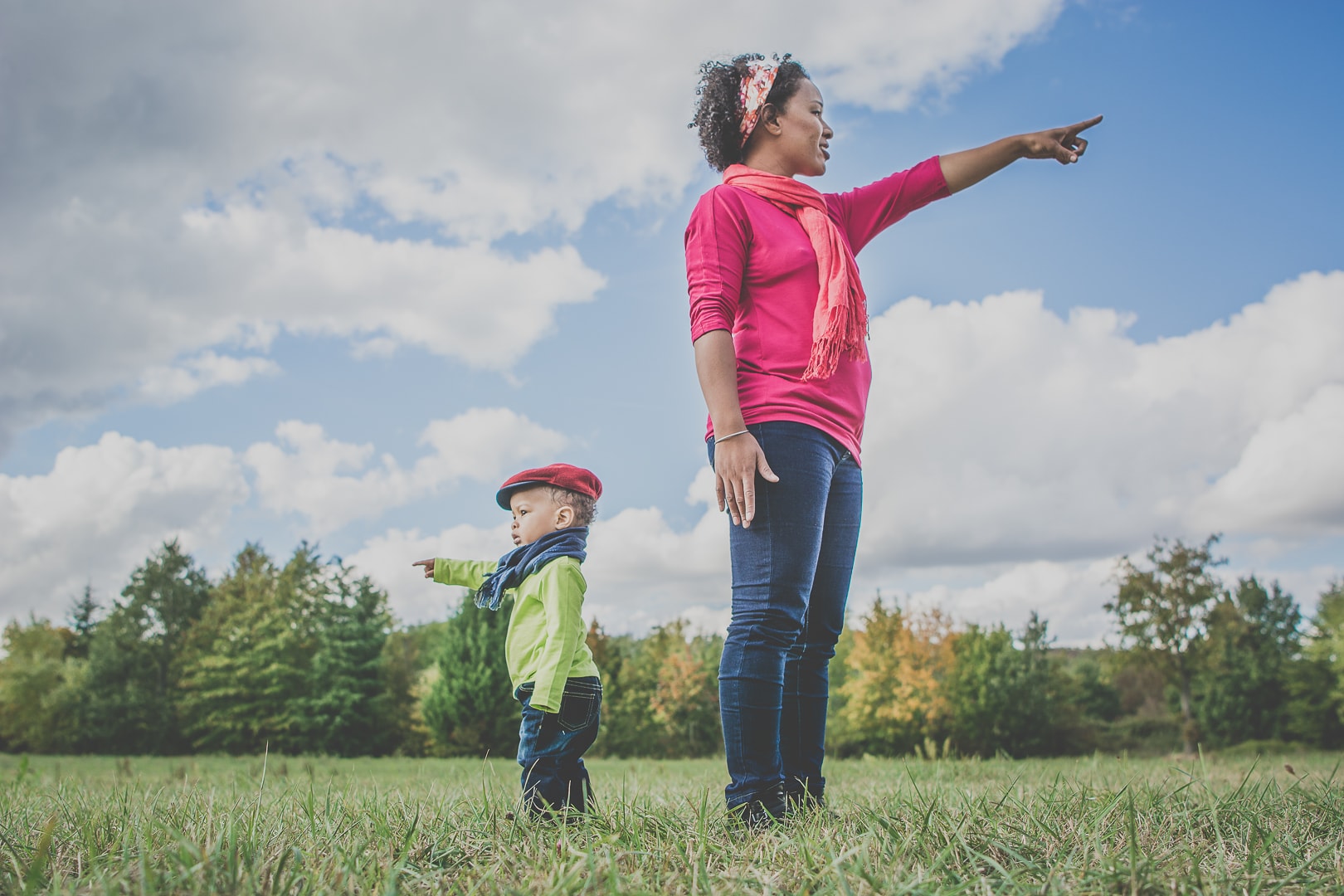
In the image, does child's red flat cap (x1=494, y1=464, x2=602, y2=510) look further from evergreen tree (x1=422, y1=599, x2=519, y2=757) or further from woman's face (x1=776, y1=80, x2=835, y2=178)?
evergreen tree (x1=422, y1=599, x2=519, y2=757)

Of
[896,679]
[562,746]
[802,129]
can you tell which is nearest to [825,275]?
[802,129]

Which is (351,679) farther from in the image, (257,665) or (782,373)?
(782,373)

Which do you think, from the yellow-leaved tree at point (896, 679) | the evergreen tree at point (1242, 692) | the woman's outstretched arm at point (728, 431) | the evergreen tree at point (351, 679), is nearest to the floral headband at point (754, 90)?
the woman's outstretched arm at point (728, 431)

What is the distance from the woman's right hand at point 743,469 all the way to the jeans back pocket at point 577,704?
2.84ft

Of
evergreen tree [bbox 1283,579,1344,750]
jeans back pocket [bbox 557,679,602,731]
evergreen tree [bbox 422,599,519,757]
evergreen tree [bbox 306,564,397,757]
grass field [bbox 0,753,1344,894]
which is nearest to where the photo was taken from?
grass field [bbox 0,753,1344,894]

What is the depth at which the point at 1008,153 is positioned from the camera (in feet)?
10.2

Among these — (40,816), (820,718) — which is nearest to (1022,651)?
(820,718)

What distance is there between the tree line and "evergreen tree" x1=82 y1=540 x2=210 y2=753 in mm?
67

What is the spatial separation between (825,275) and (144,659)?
35376mm

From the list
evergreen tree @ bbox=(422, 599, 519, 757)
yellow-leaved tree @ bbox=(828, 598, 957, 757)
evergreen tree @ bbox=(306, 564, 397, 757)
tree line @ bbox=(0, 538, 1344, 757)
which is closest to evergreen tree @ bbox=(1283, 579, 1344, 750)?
tree line @ bbox=(0, 538, 1344, 757)

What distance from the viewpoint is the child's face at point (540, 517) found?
3.04 meters

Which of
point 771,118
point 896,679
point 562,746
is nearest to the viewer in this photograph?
point 562,746

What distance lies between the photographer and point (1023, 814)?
2221 millimetres

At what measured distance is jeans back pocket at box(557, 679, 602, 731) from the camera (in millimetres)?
2754
